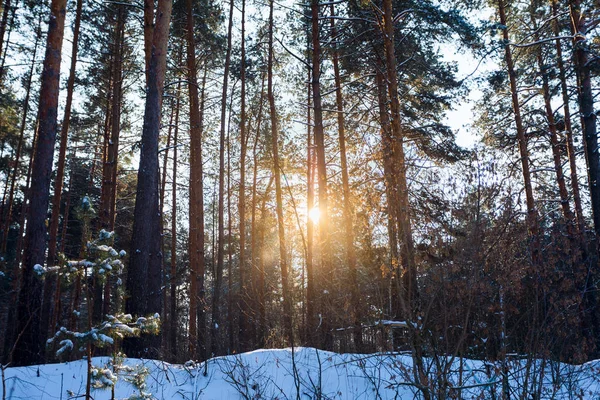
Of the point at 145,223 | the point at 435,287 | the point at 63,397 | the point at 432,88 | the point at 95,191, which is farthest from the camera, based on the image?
the point at 95,191

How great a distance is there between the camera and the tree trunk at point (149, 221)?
7.04 metres

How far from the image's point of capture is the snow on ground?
15.6ft

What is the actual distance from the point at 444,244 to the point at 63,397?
436cm

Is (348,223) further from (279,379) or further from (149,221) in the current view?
(149,221)

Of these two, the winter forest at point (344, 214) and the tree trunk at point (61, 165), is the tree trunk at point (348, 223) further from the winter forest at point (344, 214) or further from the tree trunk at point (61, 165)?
the tree trunk at point (61, 165)

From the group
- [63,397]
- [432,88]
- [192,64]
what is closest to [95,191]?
[192,64]

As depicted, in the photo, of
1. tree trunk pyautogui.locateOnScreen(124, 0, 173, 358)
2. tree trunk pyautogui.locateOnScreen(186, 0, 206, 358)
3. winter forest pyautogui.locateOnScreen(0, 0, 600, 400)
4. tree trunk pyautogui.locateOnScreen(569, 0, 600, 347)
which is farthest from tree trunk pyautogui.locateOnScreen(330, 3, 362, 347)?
tree trunk pyautogui.locateOnScreen(569, 0, 600, 347)

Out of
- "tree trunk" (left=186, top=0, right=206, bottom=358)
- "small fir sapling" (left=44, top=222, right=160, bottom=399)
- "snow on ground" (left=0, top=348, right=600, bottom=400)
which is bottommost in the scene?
"snow on ground" (left=0, top=348, right=600, bottom=400)

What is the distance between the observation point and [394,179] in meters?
4.15

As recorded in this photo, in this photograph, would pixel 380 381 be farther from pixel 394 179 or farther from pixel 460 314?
pixel 394 179

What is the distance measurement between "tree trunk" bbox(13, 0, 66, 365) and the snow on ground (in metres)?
1.76

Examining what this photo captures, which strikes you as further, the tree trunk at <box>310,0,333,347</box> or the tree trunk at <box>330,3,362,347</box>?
the tree trunk at <box>310,0,333,347</box>

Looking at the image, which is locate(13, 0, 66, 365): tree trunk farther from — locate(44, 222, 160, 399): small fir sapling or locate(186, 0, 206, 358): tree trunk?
locate(186, 0, 206, 358): tree trunk

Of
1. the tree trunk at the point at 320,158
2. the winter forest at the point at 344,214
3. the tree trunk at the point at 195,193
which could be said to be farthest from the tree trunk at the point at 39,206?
the tree trunk at the point at 320,158
